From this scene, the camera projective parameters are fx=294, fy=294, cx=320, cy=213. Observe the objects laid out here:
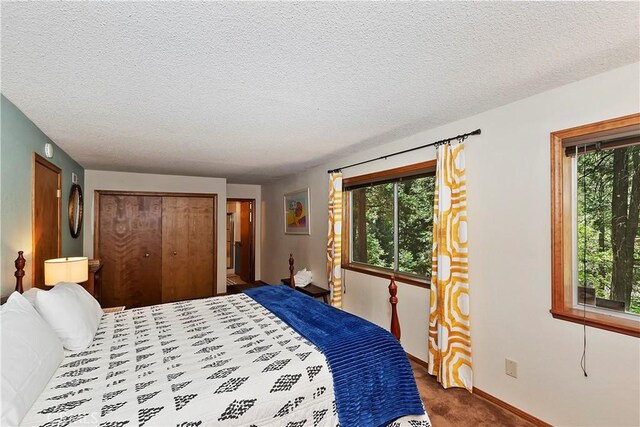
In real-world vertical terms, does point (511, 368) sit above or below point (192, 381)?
below

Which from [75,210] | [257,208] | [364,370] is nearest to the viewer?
[364,370]

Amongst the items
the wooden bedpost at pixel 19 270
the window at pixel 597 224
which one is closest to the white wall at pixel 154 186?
the wooden bedpost at pixel 19 270

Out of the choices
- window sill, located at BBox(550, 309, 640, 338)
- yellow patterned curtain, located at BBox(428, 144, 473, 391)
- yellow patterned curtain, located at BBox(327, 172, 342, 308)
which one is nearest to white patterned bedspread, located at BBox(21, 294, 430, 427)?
yellow patterned curtain, located at BBox(428, 144, 473, 391)

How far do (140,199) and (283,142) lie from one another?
11.5 feet

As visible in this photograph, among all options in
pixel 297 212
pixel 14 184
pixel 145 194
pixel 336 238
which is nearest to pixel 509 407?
pixel 336 238

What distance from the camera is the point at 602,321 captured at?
179 cm

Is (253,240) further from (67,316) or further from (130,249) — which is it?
(67,316)

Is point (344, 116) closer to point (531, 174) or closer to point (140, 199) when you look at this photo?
point (531, 174)

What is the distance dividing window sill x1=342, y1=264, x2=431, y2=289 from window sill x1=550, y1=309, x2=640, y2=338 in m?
1.10

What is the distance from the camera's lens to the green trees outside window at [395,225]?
3.08m

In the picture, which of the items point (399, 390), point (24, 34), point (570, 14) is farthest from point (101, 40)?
point (399, 390)

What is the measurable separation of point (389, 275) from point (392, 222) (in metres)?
0.62

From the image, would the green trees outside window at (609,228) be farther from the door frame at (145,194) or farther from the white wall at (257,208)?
the white wall at (257,208)

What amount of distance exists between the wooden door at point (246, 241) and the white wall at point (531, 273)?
16.2 ft
